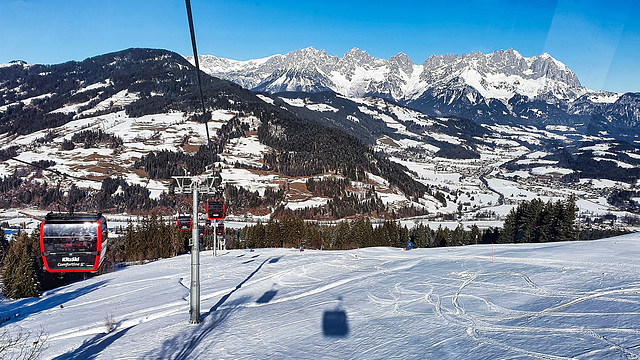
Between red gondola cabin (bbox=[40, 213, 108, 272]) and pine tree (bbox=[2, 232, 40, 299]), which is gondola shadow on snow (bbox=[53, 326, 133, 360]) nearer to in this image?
red gondola cabin (bbox=[40, 213, 108, 272])

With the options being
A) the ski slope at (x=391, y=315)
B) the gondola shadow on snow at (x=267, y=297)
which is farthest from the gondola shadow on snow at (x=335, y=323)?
the gondola shadow on snow at (x=267, y=297)

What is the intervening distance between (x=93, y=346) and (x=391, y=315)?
10566 mm

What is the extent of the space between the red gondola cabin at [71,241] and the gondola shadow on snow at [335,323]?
10.9m

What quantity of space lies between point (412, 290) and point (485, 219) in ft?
500

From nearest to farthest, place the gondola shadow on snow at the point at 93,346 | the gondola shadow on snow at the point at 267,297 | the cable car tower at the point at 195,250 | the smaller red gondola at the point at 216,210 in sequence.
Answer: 1. the gondola shadow on snow at the point at 93,346
2. the cable car tower at the point at 195,250
3. the gondola shadow on snow at the point at 267,297
4. the smaller red gondola at the point at 216,210

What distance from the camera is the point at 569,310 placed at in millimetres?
10031

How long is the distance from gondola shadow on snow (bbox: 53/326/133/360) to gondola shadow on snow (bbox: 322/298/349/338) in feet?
24.5

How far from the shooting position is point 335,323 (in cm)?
1189

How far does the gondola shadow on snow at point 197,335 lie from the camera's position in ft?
34.8

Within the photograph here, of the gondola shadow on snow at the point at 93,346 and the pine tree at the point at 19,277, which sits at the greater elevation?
the gondola shadow on snow at the point at 93,346

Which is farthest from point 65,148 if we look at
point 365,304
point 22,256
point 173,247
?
point 365,304

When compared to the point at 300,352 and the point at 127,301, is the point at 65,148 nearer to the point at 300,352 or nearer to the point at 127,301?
the point at 127,301

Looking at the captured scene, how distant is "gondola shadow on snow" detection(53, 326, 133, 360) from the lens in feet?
37.6

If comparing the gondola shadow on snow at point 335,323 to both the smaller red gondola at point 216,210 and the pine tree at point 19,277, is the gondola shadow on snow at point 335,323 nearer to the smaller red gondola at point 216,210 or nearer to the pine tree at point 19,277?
the smaller red gondola at point 216,210
